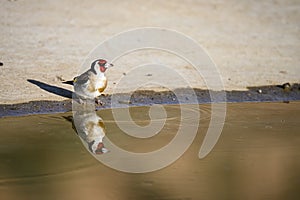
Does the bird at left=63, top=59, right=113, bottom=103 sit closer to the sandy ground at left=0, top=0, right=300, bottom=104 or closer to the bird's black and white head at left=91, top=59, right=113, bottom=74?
the bird's black and white head at left=91, top=59, right=113, bottom=74

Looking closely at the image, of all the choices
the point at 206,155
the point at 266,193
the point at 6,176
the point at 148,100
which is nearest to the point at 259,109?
the point at 148,100

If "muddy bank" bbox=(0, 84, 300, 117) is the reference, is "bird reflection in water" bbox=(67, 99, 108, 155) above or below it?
below

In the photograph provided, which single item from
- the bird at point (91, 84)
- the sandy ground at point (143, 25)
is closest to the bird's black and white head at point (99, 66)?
the bird at point (91, 84)

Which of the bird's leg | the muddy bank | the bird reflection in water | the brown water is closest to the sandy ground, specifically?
the muddy bank

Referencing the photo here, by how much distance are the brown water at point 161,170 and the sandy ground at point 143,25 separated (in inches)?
48.5

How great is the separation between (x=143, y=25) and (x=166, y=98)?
3172mm

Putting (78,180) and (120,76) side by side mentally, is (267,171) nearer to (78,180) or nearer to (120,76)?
(78,180)

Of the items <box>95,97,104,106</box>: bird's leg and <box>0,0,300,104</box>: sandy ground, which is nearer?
<box>95,97,104,106</box>: bird's leg

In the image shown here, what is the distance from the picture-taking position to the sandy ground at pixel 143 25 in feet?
29.4

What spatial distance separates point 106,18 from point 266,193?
22.3 ft

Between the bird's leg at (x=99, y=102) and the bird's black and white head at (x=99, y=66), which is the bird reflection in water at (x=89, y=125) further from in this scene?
the bird's black and white head at (x=99, y=66)

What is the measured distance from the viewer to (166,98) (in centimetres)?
838

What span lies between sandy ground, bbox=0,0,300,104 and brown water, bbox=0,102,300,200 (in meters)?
1.23

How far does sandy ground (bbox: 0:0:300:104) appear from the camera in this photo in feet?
29.4
